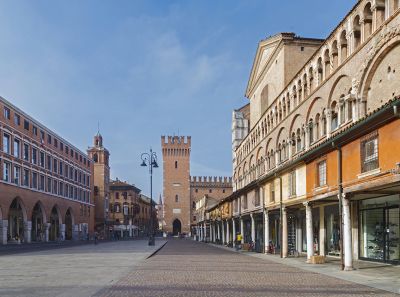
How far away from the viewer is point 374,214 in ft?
80.4

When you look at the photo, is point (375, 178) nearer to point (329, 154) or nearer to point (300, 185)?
point (329, 154)

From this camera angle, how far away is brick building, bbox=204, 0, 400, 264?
19125mm

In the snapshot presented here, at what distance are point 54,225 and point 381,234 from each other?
64.0 metres

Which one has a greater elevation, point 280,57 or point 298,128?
point 280,57

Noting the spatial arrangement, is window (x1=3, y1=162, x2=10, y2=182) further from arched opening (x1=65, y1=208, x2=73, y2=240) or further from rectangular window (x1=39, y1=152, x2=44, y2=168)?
arched opening (x1=65, y1=208, x2=73, y2=240)

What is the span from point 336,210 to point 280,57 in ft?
63.9

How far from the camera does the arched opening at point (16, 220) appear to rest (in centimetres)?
6283

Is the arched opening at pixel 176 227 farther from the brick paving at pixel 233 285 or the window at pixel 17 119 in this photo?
the brick paving at pixel 233 285

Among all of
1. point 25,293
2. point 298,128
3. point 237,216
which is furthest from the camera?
point 237,216

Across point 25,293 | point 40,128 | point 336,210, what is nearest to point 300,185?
point 336,210

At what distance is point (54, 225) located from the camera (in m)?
79.8

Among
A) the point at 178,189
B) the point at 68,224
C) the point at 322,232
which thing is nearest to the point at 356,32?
the point at 322,232

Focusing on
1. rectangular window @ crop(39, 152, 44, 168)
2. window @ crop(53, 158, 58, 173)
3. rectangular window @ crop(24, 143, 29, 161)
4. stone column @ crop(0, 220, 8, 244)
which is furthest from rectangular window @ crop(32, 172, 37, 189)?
stone column @ crop(0, 220, 8, 244)

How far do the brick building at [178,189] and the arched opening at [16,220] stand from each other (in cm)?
6618
